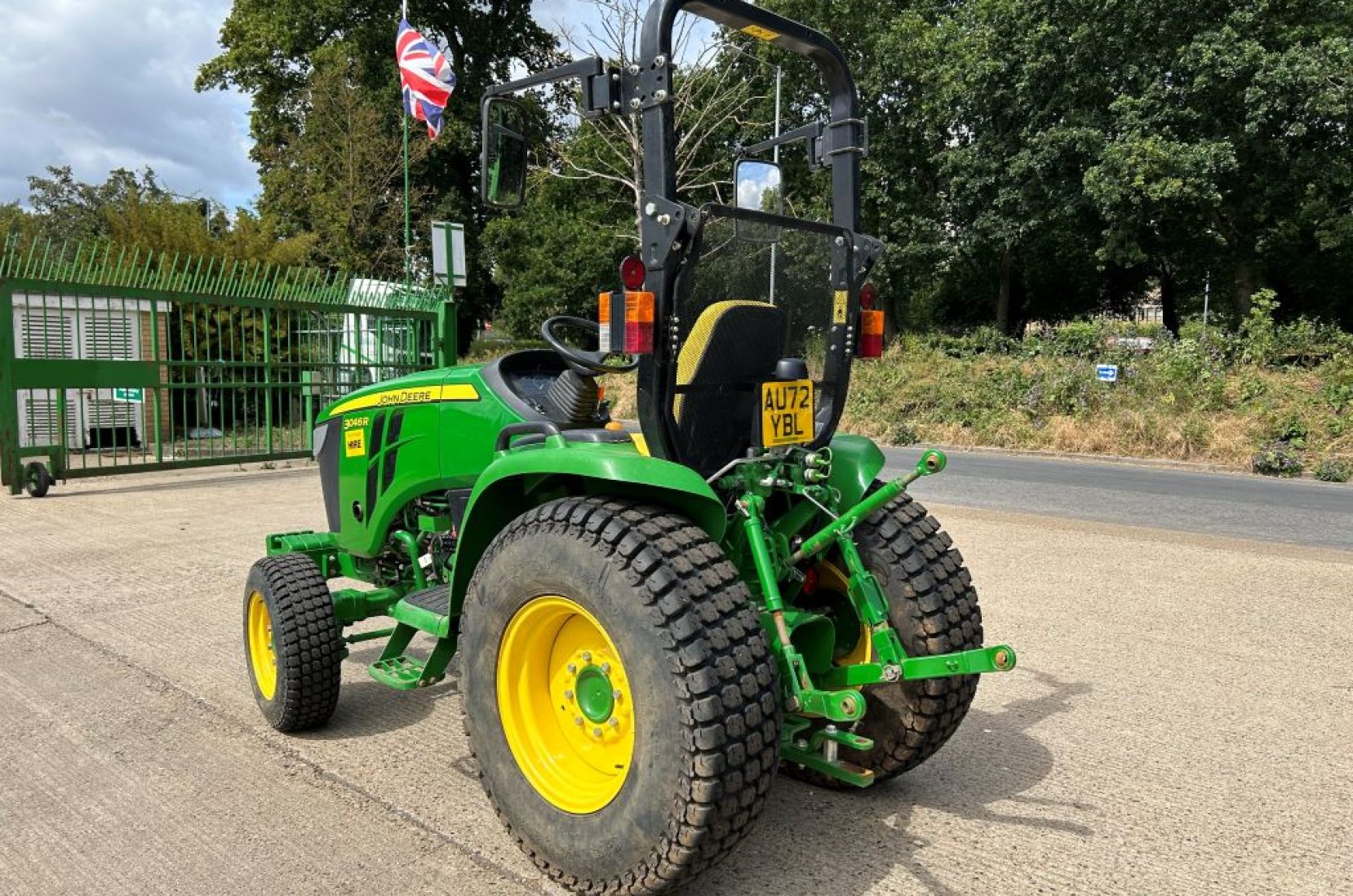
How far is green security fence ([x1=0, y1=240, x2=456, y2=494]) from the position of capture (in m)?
9.45

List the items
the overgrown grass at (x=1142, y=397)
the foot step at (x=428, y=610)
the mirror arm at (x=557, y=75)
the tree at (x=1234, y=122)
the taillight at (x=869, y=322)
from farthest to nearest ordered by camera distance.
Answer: the tree at (x=1234, y=122) < the overgrown grass at (x=1142, y=397) < the taillight at (x=869, y=322) < the foot step at (x=428, y=610) < the mirror arm at (x=557, y=75)

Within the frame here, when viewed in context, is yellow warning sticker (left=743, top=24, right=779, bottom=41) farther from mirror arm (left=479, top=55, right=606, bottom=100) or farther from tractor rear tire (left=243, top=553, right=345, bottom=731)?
tractor rear tire (left=243, top=553, right=345, bottom=731)

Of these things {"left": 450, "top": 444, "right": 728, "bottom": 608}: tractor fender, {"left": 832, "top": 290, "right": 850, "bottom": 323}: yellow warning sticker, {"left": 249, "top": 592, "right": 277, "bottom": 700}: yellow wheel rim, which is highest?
{"left": 832, "top": 290, "right": 850, "bottom": 323}: yellow warning sticker

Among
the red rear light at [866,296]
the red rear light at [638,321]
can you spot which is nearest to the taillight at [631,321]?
the red rear light at [638,321]

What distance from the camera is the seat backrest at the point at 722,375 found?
280 cm

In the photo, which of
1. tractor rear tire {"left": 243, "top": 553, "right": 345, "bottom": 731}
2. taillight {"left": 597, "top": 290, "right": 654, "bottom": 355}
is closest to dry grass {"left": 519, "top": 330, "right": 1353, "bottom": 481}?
tractor rear tire {"left": 243, "top": 553, "right": 345, "bottom": 731}

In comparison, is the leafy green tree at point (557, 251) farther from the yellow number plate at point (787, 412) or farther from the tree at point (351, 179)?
the yellow number plate at point (787, 412)

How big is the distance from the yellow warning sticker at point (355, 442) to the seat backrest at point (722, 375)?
6.29 ft

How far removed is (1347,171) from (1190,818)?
2563 centimetres

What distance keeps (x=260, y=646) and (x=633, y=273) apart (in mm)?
2399

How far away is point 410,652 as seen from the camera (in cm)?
469

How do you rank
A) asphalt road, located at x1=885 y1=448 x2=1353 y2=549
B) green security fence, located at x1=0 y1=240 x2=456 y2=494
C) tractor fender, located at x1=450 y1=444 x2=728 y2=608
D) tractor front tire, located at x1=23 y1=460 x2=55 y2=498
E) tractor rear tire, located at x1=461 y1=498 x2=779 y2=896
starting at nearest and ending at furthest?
tractor rear tire, located at x1=461 y1=498 x2=779 y2=896 → tractor fender, located at x1=450 y1=444 x2=728 y2=608 → asphalt road, located at x1=885 y1=448 x2=1353 y2=549 → tractor front tire, located at x1=23 y1=460 x2=55 y2=498 → green security fence, located at x1=0 y1=240 x2=456 y2=494

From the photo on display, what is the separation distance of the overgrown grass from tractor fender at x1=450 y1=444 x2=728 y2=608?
870 cm

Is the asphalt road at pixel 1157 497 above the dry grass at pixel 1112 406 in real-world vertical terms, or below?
below
